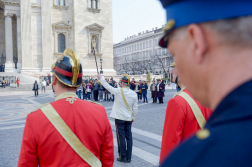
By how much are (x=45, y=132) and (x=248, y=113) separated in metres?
1.88

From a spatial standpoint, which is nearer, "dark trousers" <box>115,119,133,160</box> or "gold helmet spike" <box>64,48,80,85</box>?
"gold helmet spike" <box>64,48,80,85</box>

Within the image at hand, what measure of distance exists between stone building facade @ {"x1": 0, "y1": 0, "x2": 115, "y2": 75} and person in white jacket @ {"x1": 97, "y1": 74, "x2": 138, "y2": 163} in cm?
2895

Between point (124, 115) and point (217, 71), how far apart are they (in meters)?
4.89

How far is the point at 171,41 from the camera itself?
884 millimetres

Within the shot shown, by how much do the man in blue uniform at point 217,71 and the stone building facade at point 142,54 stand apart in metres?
65.9

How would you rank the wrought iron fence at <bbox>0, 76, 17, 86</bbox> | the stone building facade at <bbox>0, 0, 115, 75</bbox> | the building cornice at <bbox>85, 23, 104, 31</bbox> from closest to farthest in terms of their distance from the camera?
the wrought iron fence at <bbox>0, 76, 17, 86</bbox>
the stone building facade at <bbox>0, 0, 115, 75</bbox>
the building cornice at <bbox>85, 23, 104, 31</bbox>

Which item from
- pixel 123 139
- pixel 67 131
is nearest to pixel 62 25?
pixel 123 139

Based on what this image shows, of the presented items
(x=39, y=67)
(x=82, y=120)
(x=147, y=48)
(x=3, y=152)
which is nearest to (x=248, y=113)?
(x=82, y=120)

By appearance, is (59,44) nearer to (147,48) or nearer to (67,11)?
(67,11)

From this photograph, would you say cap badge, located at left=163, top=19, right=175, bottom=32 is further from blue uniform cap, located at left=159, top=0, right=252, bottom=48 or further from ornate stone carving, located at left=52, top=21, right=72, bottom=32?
ornate stone carving, located at left=52, top=21, right=72, bottom=32

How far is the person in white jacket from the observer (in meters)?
5.53

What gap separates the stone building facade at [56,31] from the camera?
32.6 meters

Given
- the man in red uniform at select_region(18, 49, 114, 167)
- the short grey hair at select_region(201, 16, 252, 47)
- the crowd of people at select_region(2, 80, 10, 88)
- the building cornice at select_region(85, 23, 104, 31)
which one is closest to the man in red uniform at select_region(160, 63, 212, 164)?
the man in red uniform at select_region(18, 49, 114, 167)

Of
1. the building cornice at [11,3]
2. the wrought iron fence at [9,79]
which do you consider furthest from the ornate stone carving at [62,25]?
the wrought iron fence at [9,79]
